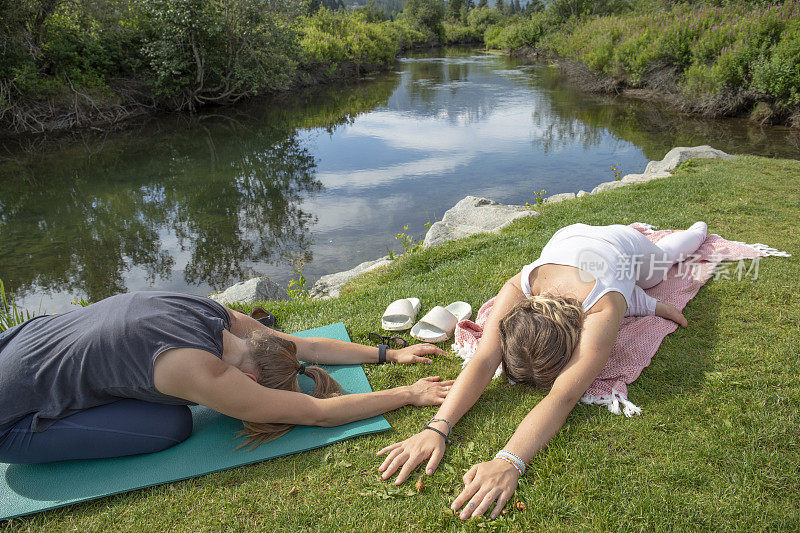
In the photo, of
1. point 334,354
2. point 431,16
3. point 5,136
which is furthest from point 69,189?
point 431,16

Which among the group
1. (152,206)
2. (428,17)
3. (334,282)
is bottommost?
(334,282)

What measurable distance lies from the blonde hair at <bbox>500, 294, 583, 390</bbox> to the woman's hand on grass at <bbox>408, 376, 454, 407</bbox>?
0.46 metres

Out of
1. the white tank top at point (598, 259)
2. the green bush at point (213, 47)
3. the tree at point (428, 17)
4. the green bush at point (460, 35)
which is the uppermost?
the tree at point (428, 17)

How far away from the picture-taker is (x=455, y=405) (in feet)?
9.16

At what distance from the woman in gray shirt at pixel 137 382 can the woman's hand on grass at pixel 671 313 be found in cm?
235

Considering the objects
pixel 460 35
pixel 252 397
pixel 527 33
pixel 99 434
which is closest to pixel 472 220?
pixel 252 397

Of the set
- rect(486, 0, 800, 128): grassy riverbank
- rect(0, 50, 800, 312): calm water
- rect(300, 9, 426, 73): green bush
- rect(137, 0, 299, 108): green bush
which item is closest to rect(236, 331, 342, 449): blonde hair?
rect(0, 50, 800, 312): calm water

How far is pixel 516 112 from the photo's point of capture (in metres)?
17.0

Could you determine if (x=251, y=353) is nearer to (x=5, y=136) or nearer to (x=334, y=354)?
(x=334, y=354)

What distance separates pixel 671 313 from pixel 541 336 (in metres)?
1.49

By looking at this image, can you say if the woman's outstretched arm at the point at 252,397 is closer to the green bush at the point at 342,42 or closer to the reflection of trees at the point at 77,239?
the reflection of trees at the point at 77,239

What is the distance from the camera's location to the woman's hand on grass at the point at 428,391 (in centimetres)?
304

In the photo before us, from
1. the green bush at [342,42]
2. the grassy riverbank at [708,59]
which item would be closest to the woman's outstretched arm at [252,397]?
the grassy riverbank at [708,59]

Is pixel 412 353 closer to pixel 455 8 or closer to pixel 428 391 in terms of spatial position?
pixel 428 391
